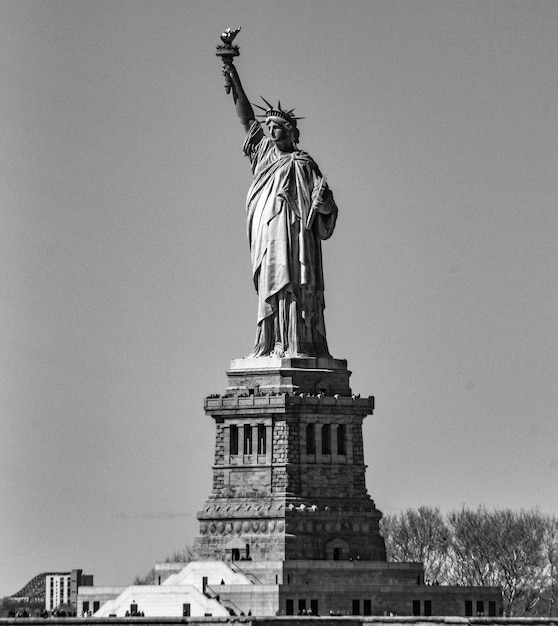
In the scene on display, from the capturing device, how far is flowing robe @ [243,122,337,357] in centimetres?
13000

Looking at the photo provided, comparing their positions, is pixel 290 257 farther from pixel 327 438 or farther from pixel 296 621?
pixel 296 621

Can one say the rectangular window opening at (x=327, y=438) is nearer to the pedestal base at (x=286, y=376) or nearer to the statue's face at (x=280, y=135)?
the pedestal base at (x=286, y=376)

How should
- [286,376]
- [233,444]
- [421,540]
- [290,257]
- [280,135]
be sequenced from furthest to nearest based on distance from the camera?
[421,540] < [280,135] < [290,257] < [233,444] < [286,376]

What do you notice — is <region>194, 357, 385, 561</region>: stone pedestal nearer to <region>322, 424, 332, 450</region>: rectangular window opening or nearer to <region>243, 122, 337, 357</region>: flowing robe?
<region>322, 424, 332, 450</region>: rectangular window opening

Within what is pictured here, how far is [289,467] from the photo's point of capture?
12725cm

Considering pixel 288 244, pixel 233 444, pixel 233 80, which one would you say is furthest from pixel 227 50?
pixel 233 444

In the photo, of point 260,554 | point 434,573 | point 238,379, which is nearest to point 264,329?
point 238,379

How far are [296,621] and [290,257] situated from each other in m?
21.9

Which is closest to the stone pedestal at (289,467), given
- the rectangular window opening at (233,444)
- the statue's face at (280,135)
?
the rectangular window opening at (233,444)

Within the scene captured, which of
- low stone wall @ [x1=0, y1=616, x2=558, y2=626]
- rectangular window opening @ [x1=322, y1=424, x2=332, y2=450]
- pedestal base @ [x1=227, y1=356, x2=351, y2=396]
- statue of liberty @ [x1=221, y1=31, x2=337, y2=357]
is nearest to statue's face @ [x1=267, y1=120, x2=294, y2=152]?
statue of liberty @ [x1=221, y1=31, x2=337, y2=357]

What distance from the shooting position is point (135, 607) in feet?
393

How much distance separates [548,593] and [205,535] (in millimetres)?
32602

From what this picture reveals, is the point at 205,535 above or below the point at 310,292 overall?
below

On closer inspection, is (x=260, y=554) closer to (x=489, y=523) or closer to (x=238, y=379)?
(x=238, y=379)
